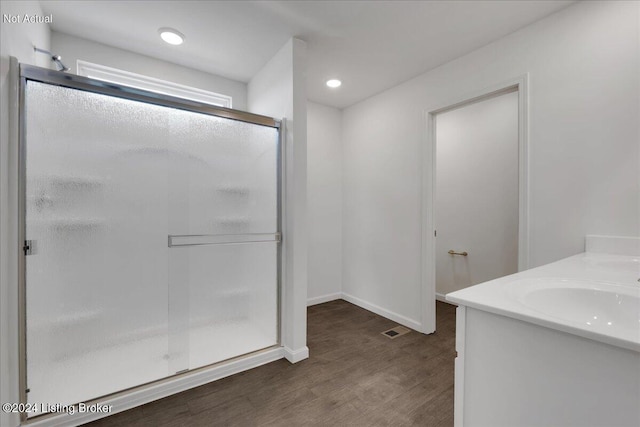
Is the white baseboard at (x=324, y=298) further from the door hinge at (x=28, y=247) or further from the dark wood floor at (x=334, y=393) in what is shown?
the door hinge at (x=28, y=247)

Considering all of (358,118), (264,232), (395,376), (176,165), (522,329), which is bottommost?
(395,376)

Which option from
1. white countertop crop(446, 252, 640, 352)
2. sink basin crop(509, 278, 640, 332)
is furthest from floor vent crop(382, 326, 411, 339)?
sink basin crop(509, 278, 640, 332)

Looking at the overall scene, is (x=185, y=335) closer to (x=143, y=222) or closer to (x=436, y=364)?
(x=143, y=222)

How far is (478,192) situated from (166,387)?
11.8 feet

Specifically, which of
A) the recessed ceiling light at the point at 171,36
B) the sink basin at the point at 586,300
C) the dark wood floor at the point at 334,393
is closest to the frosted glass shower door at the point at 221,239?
the dark wood floor at the point at 334,393

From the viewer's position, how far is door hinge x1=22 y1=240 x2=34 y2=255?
1.41 meters

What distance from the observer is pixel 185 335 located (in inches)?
73.6

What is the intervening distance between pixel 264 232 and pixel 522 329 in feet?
5.67

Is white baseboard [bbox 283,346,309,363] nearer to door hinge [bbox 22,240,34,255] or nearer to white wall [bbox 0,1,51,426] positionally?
white wall [bbox 0,1,51,426]

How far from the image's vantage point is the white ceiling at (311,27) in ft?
6.03

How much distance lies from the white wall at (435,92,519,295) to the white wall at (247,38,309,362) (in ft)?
5.11

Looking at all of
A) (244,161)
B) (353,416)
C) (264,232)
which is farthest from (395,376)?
(244,161)

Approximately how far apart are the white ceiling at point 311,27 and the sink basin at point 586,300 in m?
1.78

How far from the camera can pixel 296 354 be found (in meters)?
2.16
